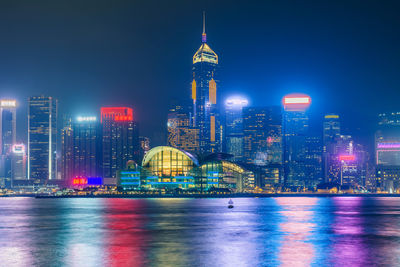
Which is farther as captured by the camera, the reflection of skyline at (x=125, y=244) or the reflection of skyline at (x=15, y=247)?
the reflection of skyline at (x=15, y=247)

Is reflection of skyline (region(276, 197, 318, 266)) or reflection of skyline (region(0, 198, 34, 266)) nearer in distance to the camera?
reflection of skyline (region(276, 197, 318, 266))

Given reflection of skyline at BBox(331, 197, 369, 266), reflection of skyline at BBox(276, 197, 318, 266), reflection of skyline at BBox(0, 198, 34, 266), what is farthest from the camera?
reflection of skyline at BBox(0, 198, 34, 266)

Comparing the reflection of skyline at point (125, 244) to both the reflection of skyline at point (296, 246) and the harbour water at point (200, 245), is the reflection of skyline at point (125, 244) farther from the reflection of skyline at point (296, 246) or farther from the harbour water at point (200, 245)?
the reflection of skyline at point (296, 246)

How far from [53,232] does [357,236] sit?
36.1m

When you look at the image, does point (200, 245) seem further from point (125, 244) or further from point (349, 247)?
point (349, 247)

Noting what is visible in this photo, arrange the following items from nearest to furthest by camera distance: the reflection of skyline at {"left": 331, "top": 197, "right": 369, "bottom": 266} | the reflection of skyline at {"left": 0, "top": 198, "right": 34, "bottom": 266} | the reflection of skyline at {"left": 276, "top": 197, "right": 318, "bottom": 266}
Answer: the reflection of skyline at {"left": 331, "top": 197, "right": 369, "bottom": 266}
the reflection of skyline at {"left": 276, "top": 197, "right": 318, "bottom": 266}
the reflection of skyline at {"left": 0, "top": 198, "right": 34, "bottom": 266}

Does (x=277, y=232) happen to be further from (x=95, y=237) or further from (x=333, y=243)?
(x=95, y=237)

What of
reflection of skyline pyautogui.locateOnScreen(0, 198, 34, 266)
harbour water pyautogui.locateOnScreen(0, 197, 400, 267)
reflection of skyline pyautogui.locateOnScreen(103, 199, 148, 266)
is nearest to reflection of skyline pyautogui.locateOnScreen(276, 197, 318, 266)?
harbour water pyautogui.locateOnScreen(0, 197, 400, 267)

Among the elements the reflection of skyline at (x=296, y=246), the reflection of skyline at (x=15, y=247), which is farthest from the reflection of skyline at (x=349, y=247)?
the reflection of skyline at (x=15, y=247)

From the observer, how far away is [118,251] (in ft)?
147

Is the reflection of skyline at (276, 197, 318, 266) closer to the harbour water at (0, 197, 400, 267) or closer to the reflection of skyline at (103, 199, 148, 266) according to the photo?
the harbour water at (0, 197, 400, 267)

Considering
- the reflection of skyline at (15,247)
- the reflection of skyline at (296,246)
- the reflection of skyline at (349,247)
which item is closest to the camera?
the reflection of skyline at (349,247)

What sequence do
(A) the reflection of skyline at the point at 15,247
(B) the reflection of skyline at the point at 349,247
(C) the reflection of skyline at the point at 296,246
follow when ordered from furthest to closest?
1. (A) the reflection of skyline at the point at 15,247
2. (C) the reflection of skyline at the point at 296,246
3. (B) the reflection of skyline at the point at 349,247

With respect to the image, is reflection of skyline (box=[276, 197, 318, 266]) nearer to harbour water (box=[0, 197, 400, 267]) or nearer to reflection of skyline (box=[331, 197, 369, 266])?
harbour water (box=[0, 197, 400, 267])
